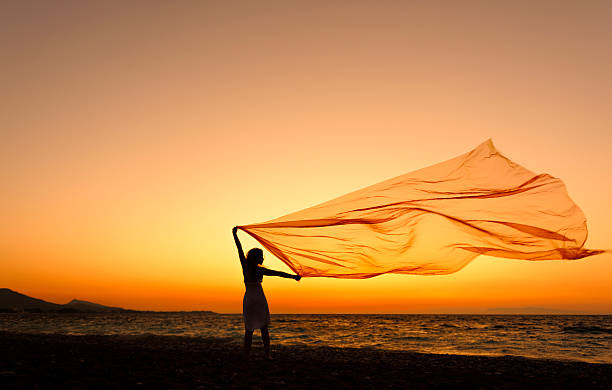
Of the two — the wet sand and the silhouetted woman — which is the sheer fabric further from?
the wet sand

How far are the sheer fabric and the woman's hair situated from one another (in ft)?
2.37

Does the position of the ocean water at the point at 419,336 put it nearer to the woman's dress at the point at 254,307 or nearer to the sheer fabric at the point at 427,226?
the sheer fabric at the point at 427,226

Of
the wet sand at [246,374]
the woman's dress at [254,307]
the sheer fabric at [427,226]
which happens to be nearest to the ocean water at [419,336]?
the wet sand at [246,374]

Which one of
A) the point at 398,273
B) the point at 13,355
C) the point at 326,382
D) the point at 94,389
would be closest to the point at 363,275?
the point at 398,273

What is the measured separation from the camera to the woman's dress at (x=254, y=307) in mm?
9305

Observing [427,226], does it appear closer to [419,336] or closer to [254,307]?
[254,307]

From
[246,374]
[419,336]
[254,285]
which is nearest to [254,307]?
[254,285]

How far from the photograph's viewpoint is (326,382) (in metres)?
7.86

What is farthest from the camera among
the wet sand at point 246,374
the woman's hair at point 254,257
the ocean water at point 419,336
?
the ocean water at point 419,336

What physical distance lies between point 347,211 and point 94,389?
581 cm

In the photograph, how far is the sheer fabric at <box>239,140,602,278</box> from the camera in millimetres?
9695

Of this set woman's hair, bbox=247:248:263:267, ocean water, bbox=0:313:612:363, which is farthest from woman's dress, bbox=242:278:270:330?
ocean water, bbox=0:313:612:363

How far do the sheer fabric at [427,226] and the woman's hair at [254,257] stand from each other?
2.37 ft

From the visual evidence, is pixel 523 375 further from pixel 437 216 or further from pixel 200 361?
pixel 200 361
